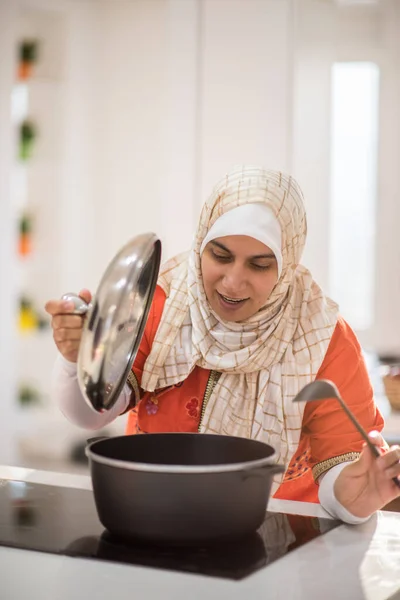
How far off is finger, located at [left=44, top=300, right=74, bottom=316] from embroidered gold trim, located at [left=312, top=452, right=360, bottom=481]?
0.56 meters

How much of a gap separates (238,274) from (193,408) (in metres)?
0.29

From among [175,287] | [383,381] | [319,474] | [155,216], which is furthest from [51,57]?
[319,474]

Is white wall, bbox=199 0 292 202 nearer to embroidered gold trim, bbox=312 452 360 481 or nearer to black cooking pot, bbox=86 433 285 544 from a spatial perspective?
embroidered gold trim, bbox=312 452 360 481

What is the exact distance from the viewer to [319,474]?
1.52 meters

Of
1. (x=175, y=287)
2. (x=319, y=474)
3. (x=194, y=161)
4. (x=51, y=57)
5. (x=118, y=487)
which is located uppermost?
(x=51, y=57)

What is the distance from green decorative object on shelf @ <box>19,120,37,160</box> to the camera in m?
4.06

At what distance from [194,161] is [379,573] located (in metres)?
2.90

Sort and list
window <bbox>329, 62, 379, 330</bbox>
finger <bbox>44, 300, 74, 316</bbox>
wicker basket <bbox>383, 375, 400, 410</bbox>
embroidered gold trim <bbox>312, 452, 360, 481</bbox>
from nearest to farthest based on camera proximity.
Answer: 1. finger <bbox>44, 300, 74, 316</bbox>
2. embroidered gold trim <bbox>312, 452, 360, 481</bbox>
3. wicker basket <bbox>383, 375, 400, 410</bbox>
4. window <bbox>329, 62, 379, 330</bbox>

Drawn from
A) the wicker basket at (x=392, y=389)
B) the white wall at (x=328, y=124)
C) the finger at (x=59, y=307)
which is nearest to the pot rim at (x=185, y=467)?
the finger at (x=59, y=307)

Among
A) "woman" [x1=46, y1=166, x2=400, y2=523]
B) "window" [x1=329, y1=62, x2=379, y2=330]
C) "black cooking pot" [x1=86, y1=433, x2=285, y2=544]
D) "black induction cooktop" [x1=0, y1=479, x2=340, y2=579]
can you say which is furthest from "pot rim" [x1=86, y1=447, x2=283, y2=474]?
"window" [x1=329, y1=62, x2=379, y2=330]

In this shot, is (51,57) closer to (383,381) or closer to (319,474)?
(383,381)

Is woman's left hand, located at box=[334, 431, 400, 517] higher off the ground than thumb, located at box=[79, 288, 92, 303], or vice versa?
thumb, located at box=[79, 288, 92, 303]

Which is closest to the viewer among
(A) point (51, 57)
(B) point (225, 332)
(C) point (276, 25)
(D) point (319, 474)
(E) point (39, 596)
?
(E) point (39, 596)

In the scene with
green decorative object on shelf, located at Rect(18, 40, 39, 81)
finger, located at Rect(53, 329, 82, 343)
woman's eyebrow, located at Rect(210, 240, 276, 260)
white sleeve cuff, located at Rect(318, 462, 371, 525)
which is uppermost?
green decorative object on shelf, located at Rect(18, 40, 39, 81)
